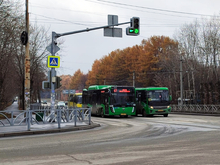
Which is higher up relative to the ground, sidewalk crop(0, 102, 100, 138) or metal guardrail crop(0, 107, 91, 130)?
metal guardrail crop(0, 107, 91, 130)

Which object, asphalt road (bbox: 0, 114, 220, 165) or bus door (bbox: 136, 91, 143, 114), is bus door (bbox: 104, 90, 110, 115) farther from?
asphalt road (bbox: 0, 114, 220, 165)

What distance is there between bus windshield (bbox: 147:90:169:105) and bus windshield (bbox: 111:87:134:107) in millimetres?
2215

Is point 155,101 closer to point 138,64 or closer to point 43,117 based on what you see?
point 43,117

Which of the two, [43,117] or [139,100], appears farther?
[139,100]

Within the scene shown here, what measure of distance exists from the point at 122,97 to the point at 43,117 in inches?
502

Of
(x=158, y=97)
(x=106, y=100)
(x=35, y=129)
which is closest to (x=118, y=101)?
(x=106, y=100)

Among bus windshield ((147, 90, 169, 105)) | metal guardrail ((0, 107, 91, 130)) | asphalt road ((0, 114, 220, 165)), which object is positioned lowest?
asphalt road ((0, 114, 220, 165))

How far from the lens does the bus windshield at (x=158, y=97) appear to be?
102 feet

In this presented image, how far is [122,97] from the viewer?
2973 cm

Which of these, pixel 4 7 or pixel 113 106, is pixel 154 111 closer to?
Answer: pixel 113 106

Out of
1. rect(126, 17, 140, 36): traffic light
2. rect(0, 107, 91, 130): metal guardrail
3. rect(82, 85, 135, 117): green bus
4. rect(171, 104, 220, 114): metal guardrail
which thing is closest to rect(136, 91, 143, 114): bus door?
rect(82, 85, 135, 117): green bus

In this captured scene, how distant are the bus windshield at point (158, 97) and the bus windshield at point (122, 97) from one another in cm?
222

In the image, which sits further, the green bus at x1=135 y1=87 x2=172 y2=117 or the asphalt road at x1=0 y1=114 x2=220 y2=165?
the green bus at x1=135 y1=87 x2=172 y2=117

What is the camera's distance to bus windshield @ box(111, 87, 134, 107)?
97.1 ft
